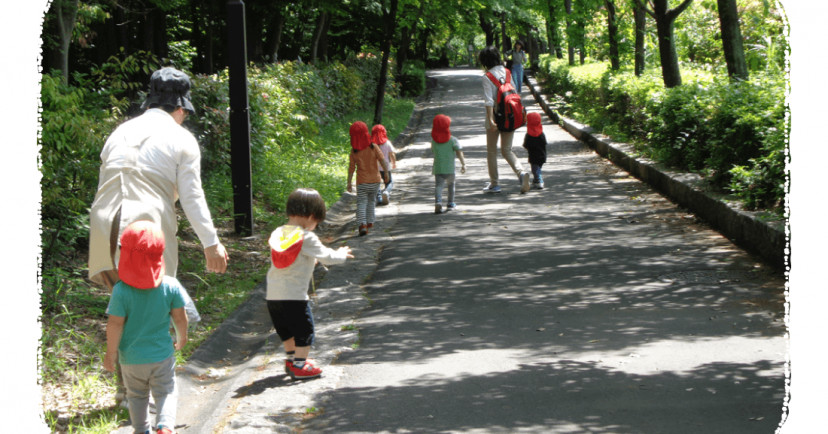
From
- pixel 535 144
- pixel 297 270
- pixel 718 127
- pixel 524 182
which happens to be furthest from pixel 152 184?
pixel 535 144

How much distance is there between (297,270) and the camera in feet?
18.2

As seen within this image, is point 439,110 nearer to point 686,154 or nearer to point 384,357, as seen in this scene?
point 686,154

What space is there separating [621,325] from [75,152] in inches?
177

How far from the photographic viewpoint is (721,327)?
20.1 ft

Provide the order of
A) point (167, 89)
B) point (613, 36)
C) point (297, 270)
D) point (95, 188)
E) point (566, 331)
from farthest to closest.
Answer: point (613, 36), point (95, 188), point (566, 331), point (297, 270), point (167, 89)

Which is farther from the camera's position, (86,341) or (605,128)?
(605,128)

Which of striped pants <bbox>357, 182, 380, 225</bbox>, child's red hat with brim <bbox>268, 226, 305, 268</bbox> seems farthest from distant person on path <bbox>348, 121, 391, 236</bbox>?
child's red hat with brim <bbox>268, 226, 305, 268</bbox>

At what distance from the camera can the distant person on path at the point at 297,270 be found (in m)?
5.44

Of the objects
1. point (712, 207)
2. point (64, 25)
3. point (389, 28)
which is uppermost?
point (389, 28)

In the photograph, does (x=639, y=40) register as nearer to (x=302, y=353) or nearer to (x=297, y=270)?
(x=297, y=270)

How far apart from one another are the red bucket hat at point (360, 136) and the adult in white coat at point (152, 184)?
555 cm

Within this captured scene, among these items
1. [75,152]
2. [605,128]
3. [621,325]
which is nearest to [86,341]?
[75,152]

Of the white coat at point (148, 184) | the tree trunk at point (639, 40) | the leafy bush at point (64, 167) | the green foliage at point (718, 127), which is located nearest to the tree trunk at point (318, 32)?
the tree trunk at point (639, 40)

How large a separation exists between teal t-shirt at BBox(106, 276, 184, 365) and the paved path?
746 millimetres
